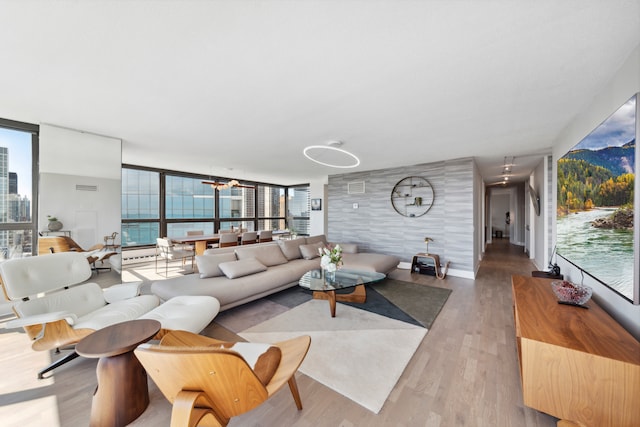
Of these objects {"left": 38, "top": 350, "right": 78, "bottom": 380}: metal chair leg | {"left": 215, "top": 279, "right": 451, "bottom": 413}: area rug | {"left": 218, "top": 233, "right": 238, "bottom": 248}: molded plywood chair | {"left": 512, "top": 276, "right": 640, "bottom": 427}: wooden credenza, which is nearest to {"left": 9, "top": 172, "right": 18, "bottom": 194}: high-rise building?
{"left": 38, "top": 350, "right": 78, "bottom": 380}: metal chair leg

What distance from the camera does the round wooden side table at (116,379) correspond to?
1479 mm

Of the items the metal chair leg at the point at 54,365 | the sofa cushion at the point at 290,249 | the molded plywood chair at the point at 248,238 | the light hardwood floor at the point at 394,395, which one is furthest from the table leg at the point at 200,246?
the metal chair leg at the point at 54,365

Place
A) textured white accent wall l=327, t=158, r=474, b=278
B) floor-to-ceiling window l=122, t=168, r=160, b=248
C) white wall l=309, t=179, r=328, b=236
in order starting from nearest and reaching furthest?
textured white accent wall l=327, t=158, r=474, b=278, floor-to-ceiling window l=122, t=168, r=160, b=248, white wall l=309, t=179, r=328, b=236

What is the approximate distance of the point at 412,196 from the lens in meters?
5.52

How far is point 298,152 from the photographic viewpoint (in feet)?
14.6

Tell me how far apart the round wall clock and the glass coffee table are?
2.40 meters

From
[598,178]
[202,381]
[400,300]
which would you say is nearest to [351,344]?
[400,300]

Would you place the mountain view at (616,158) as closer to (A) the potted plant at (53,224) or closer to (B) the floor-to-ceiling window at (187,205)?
(A) the potted plant at (53,224)

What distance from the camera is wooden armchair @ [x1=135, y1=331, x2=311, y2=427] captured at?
1.06 meters

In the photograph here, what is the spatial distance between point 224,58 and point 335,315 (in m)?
2.89

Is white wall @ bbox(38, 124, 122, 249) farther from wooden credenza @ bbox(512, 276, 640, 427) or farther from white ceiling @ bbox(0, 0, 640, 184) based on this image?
wooden credenza @ bbox(512, 276, 640, 427)

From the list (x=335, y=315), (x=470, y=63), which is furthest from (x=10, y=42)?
(x=335, y=315)

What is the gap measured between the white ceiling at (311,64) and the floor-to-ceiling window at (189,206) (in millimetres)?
3218

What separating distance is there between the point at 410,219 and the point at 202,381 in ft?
17.1
